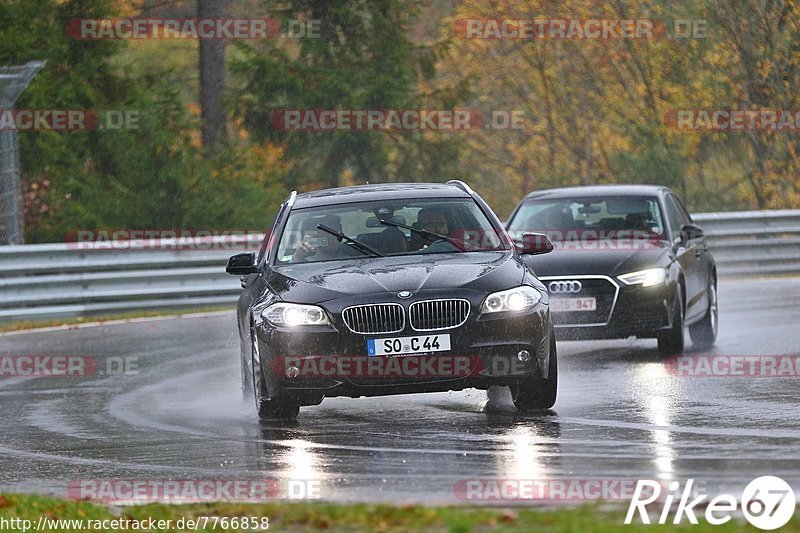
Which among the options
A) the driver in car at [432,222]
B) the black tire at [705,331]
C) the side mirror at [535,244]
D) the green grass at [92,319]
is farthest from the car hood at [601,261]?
the green grass at [92,319]

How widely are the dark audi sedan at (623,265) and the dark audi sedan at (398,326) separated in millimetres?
3082

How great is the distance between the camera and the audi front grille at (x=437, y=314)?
10.9m

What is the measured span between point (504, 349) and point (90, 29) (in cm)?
2268

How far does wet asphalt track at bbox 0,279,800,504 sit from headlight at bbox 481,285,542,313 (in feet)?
2.45

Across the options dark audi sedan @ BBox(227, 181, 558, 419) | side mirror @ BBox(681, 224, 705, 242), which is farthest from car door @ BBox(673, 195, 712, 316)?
dark audi sedan @ BBox(227, 181, 558, 419)

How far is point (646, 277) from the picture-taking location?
49.4 ft

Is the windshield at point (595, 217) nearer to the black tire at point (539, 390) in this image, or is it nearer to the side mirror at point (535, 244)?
the side mirror at point (535, 244)

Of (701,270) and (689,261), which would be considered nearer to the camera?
(689,261)

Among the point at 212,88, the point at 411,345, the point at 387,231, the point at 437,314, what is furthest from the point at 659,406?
the point at 212,88

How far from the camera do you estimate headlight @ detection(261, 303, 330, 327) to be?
436 inches

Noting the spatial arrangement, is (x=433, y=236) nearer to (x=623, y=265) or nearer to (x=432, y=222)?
(x=432, y=222)

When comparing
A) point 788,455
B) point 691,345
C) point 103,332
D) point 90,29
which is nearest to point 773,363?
point 691,345

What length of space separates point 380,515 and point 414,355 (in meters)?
3.48

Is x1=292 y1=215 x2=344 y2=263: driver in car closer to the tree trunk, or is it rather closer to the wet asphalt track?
the wet asphalt track
